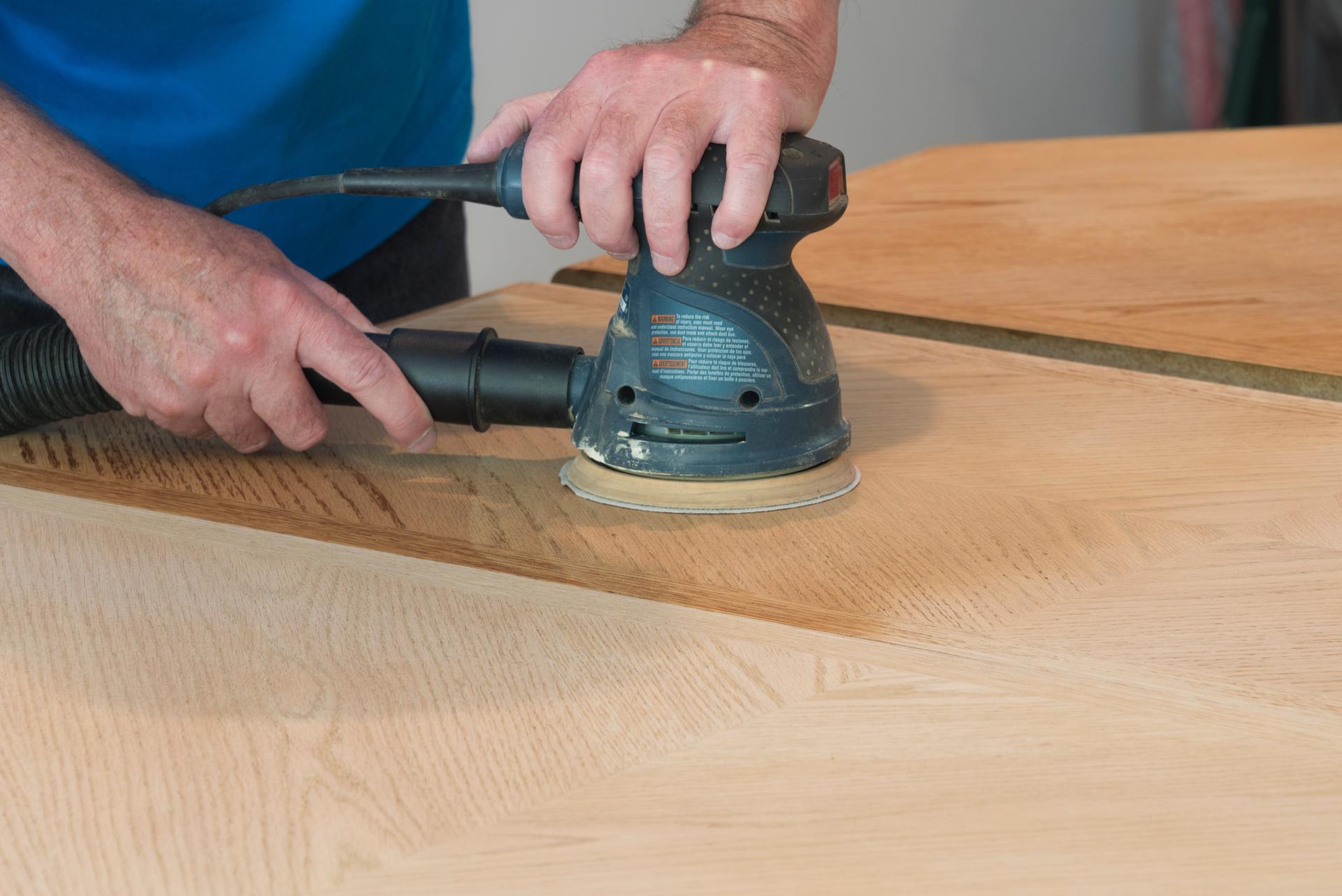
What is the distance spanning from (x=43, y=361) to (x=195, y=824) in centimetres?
60

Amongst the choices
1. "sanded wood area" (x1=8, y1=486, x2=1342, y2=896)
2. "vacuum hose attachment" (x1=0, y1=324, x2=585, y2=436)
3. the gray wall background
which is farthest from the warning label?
the gray wall background

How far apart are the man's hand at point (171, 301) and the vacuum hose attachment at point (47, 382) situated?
0.05 metres

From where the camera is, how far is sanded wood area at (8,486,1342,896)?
0.55m

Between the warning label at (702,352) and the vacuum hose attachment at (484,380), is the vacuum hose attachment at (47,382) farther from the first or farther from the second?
the warning label at (702,352)

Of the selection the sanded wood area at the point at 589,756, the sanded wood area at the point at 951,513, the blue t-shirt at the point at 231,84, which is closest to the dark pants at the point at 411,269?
the blue t-shirt at the point at 231,84

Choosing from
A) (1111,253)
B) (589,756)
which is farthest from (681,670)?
(1111,253)

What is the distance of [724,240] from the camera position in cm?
90

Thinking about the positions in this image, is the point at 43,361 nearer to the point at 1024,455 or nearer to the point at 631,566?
the point at 631,566

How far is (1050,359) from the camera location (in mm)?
1244

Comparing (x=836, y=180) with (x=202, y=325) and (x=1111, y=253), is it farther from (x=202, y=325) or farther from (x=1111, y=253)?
(x=1111, y=253)

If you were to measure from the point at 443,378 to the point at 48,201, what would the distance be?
32cm

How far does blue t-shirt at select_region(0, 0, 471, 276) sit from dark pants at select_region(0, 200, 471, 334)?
0.41ft

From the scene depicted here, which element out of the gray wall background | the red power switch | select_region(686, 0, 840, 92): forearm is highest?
select_region(686, 0, 840, 92): forearm

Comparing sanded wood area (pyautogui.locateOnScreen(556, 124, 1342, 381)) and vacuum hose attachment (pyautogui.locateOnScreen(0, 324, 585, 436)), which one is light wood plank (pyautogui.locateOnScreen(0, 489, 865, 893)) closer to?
vacuum hose attachment (pyautogui.locateOnScreen(0, 324, 585, 436))
